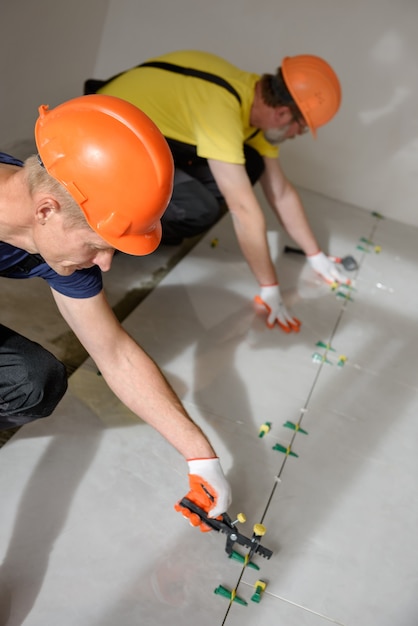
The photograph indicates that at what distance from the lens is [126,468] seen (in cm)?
204

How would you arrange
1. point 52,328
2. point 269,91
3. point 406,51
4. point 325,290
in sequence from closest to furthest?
point 52,328 < point 269,91 < point 325,290 < point 406,51

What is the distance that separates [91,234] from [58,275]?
297mm

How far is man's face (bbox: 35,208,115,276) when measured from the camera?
145cm

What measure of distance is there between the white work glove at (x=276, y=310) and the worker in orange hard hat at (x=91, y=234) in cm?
120

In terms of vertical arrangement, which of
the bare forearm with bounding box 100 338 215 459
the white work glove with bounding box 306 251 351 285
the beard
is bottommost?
the white work glove with bounding box 306 251 351 285

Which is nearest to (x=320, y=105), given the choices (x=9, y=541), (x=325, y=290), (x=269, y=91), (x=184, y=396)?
(x=269, y=91)

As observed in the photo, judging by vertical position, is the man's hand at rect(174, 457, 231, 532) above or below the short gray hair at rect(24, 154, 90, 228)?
below

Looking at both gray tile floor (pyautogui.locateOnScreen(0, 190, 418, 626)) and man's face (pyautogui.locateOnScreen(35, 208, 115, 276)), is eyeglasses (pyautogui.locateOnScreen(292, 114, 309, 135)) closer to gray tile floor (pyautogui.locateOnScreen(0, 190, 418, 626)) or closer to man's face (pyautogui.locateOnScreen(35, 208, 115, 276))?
gray tile floor (pyautogui.locateOnScreen(0, 190, 418, 626))

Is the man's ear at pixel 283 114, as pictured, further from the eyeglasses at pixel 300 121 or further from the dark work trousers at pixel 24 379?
the dark work trousers at pixel 24 379

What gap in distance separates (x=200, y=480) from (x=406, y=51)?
331cm

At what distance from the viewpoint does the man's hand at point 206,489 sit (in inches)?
69.7

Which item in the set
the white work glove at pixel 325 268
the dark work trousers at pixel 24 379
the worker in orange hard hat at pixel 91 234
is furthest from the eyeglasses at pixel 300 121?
the dark work trousers at pixel 24 379

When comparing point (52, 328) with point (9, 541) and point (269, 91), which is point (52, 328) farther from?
point (269, 91)

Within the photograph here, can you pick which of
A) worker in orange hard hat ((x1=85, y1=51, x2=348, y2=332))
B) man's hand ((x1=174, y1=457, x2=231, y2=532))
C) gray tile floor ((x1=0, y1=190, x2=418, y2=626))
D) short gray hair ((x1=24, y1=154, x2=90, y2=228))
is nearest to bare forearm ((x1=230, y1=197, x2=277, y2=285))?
worker in orange hard hat ((x1=85, y1=51, x2=348, y2=332))
